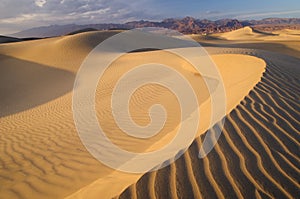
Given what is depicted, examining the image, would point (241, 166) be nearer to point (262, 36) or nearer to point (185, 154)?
point (185, 154)

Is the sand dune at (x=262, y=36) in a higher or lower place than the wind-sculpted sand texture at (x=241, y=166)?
lower

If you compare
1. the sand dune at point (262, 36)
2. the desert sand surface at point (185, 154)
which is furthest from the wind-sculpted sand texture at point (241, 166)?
the sand dune at point (262, 36)

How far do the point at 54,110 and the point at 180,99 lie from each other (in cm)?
442

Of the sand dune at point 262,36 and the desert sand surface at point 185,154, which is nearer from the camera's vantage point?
the desert sand surface at point 185,154

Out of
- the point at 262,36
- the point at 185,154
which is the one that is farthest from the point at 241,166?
the point at 262,36

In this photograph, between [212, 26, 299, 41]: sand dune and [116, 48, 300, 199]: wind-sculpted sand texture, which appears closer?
[116, 48, 300, 199]: wind-sculpted sand texture

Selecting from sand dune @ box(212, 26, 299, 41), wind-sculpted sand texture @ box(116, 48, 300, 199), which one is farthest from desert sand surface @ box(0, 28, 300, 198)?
sand dune @ box(212, 26, 299, 41)

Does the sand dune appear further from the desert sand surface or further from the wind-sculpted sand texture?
the wind-sculpted sand texture

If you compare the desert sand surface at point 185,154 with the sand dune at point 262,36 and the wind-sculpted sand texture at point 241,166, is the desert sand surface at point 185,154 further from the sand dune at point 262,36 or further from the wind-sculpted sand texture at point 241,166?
the sand dune at point 262,36

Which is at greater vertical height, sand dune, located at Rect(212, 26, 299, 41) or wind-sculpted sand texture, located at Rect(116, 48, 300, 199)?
wind-sculpted sand texture, located at Rect(116, 48, 300, 199)

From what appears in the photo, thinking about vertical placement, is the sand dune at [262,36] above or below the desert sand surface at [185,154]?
below

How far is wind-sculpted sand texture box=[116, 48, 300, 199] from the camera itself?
2396 millimetres

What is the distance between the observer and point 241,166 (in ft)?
8.87

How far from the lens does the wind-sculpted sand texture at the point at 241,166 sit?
7.86ft
